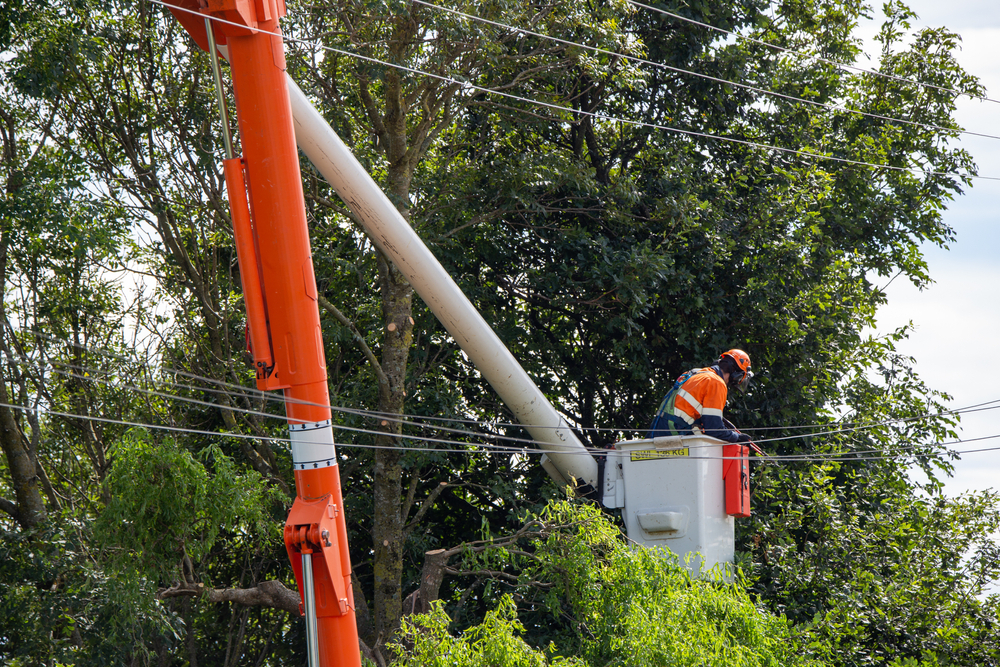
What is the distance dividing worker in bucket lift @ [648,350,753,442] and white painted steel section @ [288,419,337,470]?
14.7ft

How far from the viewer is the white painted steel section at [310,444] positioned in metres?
6.52

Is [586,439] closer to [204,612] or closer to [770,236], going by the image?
[770,236]

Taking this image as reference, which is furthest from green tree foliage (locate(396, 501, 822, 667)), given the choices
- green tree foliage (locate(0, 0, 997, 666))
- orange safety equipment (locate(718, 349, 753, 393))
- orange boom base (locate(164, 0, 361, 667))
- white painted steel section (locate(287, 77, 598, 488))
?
orange safety equipment (locate(718, 349, 753, 393))

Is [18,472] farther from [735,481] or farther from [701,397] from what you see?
[735,481]

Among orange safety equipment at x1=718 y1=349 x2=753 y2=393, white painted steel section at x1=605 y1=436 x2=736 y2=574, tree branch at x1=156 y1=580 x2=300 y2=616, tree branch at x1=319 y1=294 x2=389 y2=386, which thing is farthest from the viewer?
tree branch at x1=319 y1=294 x2=389 y2=386

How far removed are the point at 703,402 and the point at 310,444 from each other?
4.89m

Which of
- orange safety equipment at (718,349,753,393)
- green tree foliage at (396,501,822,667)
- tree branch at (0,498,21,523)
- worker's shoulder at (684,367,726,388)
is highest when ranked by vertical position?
orange safety equipment at (718,349,753,393)

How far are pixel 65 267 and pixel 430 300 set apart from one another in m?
6.09

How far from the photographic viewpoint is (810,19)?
600 inches

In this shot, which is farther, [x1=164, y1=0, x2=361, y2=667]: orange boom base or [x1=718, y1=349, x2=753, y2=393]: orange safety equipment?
[x1=718, y1=349, x2=753, y2=393]: orange safety equipment

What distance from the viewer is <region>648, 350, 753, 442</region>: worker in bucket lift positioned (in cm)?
1007

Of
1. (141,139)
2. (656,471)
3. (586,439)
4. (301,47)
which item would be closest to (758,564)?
(656,471)

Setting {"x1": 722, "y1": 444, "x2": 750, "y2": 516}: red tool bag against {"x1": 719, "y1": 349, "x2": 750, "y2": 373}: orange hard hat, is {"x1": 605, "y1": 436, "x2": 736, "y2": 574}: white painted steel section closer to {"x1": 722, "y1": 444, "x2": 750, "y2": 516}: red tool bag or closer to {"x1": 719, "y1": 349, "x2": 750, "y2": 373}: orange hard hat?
{"x1": 722, "y1": 444, "x2": 750, "y2": 516}: red tool bag

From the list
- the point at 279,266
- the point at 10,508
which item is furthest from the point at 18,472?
the point at 279,266
